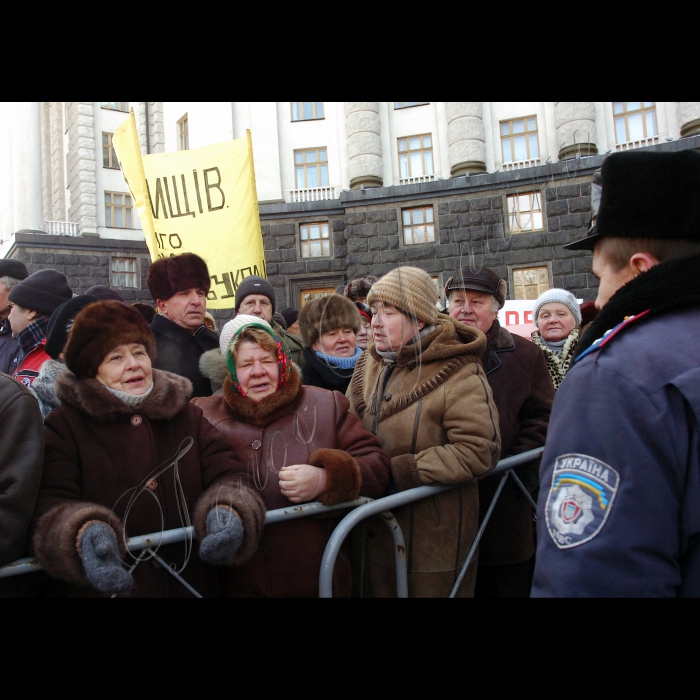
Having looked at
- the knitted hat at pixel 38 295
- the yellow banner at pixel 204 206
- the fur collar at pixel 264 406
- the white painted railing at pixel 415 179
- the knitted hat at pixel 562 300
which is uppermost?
the white painted railing at pixel 415 179

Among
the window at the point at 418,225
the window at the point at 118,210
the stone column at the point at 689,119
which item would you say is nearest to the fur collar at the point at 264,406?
the window at the point at 418,225

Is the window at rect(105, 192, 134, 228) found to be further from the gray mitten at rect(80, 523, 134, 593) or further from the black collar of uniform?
the gray mitten at rect(80, 523, 134, 593)

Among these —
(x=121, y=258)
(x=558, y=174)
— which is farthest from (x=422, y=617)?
(x=121, y=258)

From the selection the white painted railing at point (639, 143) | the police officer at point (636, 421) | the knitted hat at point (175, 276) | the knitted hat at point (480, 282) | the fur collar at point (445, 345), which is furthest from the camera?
the white painted railing at point (639, 143)

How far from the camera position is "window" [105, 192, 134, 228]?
66.0 ft

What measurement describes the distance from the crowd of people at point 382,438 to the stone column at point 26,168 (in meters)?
14.1

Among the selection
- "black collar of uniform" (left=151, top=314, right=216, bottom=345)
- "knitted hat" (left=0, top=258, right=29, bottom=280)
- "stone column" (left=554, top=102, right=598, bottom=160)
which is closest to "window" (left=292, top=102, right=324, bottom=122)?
"stone column" (left=554, top=102, right=598, bottom=160)

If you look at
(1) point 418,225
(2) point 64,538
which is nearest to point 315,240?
(1) point 418,225

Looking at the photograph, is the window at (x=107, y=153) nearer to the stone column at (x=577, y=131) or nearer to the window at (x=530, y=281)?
the window at (x=530, y=281)

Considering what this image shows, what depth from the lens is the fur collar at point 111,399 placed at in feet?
5.85

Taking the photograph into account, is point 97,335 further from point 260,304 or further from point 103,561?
point 260,304

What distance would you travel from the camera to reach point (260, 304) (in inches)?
147

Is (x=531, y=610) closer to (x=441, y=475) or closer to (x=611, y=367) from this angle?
(x=611, y=367)

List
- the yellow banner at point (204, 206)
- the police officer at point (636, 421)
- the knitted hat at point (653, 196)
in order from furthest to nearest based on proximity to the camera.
Result: the yellow banner at point (204, 206), the knitted hat at point (653, 196), the police officer at point (636, 421)
